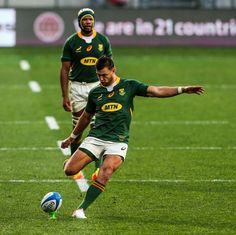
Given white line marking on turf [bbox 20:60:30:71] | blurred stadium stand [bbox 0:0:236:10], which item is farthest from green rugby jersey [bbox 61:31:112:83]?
blurred stadium stand [bbox 0:0:236:10]

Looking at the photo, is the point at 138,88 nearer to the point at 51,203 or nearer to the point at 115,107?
the point at 115,107

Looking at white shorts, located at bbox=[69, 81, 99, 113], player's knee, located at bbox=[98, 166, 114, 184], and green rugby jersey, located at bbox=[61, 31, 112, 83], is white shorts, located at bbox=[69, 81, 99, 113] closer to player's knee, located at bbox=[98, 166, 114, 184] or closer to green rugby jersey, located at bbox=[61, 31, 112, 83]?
green rugby jersey, located at bbox=[61, 31, 112, 83]

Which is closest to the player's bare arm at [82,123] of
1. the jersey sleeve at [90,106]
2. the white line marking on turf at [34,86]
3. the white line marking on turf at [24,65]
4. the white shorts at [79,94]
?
the jersey sleeve at [90,106]

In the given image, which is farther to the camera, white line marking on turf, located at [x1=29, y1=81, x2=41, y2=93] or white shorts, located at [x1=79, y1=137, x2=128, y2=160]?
white line marking on turf, located at [x1=29, y1=81, x2=41, y2=93]

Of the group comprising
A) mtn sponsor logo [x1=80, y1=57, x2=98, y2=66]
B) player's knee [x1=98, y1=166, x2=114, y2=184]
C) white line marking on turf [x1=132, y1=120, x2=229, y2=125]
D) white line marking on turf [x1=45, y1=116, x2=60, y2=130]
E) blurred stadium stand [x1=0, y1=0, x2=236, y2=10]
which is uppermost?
mtn sponsor logo [x1=80, y1=57, x2=98, y2=66]

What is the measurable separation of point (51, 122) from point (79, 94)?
5583 mm

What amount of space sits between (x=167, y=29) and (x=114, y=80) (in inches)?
927

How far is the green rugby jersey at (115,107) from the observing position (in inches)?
527

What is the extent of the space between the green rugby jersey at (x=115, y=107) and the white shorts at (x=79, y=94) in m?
3.08

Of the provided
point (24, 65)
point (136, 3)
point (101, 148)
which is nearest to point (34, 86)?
point (24, 65)

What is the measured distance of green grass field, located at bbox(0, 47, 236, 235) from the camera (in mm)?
12883

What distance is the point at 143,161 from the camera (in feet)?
57.9

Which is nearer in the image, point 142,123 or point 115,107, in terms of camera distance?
point 115,107

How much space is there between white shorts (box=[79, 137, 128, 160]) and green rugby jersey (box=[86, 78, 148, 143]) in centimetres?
6
